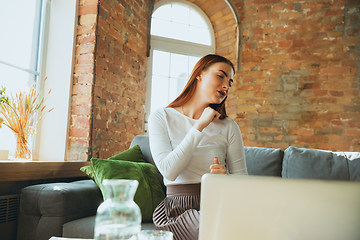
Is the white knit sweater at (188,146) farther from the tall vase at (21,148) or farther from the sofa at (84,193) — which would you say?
the tall vase at (21,148)

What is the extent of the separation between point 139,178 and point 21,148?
0.83 metres

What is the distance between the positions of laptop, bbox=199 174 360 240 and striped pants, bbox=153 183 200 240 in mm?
654

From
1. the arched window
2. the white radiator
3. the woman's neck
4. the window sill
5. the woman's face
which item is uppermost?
the arched window

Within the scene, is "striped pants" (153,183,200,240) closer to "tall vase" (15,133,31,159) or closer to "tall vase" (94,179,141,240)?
"tall vase" (94,179,141,240)

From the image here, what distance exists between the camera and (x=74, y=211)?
1.63 meters

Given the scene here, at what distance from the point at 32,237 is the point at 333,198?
1.59 m

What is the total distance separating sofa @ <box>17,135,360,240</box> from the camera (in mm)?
1560

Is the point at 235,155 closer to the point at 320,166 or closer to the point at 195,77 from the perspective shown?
the point at 195,77

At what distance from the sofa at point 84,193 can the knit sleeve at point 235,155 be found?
0.45 metres

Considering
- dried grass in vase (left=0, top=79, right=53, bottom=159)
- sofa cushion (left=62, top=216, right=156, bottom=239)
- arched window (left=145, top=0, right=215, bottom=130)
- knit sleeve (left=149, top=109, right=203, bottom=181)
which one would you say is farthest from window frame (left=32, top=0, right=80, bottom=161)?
knit sleeve (left=149, top=109, right=203, bottom=181)

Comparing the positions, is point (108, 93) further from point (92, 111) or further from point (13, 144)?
point (13, 144)

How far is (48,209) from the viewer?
5.14 ft

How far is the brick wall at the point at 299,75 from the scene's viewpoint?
3391 mm

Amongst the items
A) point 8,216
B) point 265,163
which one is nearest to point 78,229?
point 8,216
